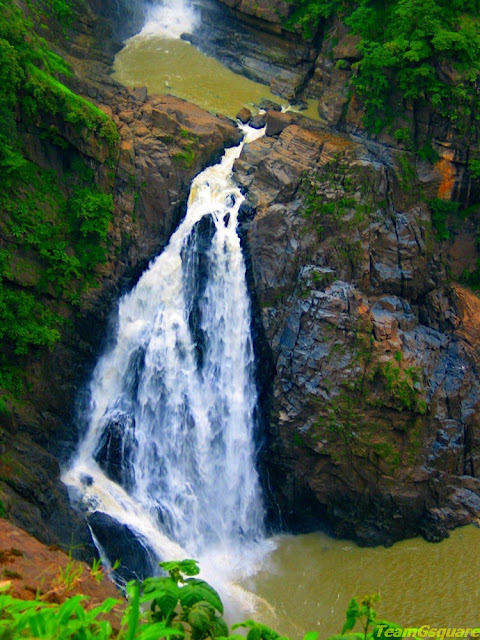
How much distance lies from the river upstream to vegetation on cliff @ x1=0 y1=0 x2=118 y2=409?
196 cm

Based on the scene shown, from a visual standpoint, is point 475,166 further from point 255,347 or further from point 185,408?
point 185,408

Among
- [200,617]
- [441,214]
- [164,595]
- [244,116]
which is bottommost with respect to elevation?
[200,617]

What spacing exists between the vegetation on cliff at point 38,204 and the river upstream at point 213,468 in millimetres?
1961

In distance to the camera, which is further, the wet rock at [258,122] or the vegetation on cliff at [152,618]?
the wet rock at [258,122]

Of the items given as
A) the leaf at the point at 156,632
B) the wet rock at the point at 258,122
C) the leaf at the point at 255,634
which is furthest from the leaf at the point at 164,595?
the wet rock at the point at 258,122

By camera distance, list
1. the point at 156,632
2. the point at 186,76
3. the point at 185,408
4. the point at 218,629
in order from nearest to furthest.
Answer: the point at 156,632 < the point at 218,629 < the point at 185,408 < the point at 186,76

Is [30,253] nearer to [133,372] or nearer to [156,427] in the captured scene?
[133,372]

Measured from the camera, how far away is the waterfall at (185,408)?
15.6 m

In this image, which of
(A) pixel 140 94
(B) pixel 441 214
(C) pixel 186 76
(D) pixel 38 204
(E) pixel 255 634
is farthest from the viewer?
(C) pixel 186 76

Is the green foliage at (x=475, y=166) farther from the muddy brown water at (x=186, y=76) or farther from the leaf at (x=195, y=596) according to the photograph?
the leaf at (x=195, y=596)

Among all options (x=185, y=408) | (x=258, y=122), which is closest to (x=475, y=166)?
(x=258, y=122)

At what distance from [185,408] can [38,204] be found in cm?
626

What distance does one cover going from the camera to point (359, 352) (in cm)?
1677

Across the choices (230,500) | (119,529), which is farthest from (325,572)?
(119,529)
